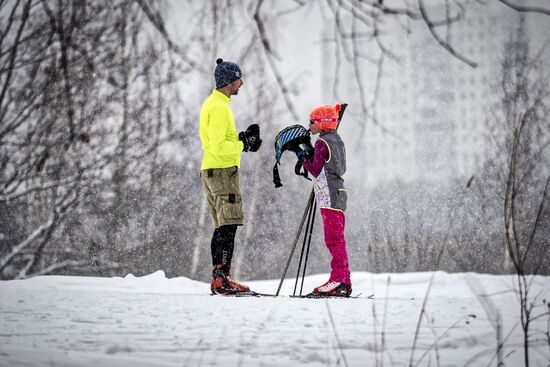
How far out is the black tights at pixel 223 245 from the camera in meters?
4.64

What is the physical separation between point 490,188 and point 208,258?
10.9 metres

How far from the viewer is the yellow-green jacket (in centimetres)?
460

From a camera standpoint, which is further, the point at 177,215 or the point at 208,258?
the point at 208,258

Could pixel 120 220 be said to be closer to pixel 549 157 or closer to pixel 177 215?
pixel 177 215

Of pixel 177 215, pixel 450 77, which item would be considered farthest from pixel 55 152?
pixel 450 77

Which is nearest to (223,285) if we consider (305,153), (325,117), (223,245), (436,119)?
(223,245)

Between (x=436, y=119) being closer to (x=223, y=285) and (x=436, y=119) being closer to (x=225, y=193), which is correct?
(x=225, y=193)

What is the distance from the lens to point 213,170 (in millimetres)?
A: 4699

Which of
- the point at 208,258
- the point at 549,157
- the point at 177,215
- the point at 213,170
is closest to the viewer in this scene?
the point at 213,170

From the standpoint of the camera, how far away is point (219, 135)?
4.60m

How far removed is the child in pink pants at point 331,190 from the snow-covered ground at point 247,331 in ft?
1.28

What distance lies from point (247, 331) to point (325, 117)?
8.09 feet

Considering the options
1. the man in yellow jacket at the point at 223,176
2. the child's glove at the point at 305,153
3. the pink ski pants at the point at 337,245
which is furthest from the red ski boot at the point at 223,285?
the child's glove at the point at 305,153

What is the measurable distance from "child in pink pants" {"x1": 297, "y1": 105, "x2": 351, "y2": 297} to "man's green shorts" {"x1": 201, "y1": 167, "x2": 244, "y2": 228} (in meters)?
0.62
